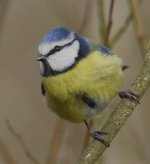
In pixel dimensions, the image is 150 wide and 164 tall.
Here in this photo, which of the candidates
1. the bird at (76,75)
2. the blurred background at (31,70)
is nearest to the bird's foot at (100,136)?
the bird at (76,75)

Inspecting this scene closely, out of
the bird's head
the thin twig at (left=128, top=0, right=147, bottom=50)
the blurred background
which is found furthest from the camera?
the blurred background

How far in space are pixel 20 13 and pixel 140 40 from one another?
1.91m

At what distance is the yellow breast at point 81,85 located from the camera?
95.7 inches

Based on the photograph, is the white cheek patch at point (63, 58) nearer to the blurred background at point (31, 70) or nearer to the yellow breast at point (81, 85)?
the yellow breast at point (81, 85)

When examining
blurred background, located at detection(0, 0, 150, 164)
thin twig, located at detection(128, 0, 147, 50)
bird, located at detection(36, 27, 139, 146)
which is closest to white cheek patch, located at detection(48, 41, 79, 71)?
bird, located at detection(36, 27, 139, 146)

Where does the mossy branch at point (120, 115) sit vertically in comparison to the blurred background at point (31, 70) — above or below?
above

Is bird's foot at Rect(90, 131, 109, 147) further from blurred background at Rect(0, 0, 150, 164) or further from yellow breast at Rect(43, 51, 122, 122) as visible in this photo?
blurred background at Rect(0, 0, 150, 164)

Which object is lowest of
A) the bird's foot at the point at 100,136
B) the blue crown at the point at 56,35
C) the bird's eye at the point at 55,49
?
the bird's foot at the point at 100,136

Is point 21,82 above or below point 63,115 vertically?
below

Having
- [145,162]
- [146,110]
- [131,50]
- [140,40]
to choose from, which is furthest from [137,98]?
[131,50]

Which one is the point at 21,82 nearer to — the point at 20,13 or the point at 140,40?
the point at 20,13

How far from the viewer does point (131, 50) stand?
354cm

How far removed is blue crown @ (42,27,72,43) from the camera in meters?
2.38

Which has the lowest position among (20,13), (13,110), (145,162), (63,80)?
(13,110)
